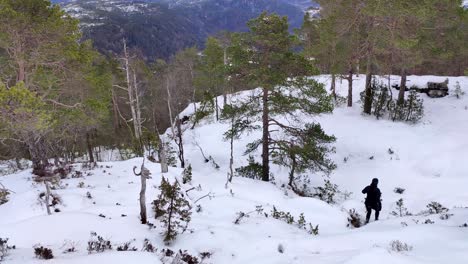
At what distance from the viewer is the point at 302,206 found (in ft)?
39.0

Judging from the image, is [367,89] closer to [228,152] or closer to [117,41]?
[228,152]

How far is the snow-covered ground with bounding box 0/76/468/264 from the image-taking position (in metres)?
6.38

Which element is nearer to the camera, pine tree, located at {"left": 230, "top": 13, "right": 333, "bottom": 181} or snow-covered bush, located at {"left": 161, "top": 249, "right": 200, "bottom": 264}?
snow-covered bush, located at {"left": 161, "top": 249, "right": 200, "bottom": 264}

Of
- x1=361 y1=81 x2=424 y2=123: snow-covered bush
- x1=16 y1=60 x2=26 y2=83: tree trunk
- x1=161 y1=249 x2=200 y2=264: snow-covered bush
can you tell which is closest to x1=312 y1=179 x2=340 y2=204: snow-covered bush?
x1=361 y1=81 x2=424 y2=123: snow-covered bush

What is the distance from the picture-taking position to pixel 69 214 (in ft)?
25.8

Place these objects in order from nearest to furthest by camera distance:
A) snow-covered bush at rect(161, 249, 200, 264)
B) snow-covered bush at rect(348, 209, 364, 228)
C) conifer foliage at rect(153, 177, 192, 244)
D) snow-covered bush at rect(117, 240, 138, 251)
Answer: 1. snow-covered bush at rect(161, 249, 200, 264)
2. snow-covered bush at rect(117, 240, 138, 251)
3. conifer foliage at rect(153, 177, 192, 244)
4. snow-covered bush at rect(348, 209, 364, 228)

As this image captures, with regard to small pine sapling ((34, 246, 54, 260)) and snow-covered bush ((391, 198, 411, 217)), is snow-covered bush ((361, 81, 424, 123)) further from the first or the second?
small pine sapling ((34, 246, 54, 260))


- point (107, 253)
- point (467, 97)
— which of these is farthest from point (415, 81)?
point (107, 253)

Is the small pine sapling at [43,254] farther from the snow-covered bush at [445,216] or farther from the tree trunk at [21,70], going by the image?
the snow-covered bush at [445,216]

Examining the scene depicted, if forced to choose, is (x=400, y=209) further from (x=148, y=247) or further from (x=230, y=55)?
(x=148, y=247)

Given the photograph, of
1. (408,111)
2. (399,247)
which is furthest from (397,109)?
(399,247)

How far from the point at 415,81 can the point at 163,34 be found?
7051 inches

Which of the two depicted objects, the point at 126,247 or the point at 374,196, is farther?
the point at 374,196

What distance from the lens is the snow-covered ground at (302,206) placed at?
6383 millimetres
